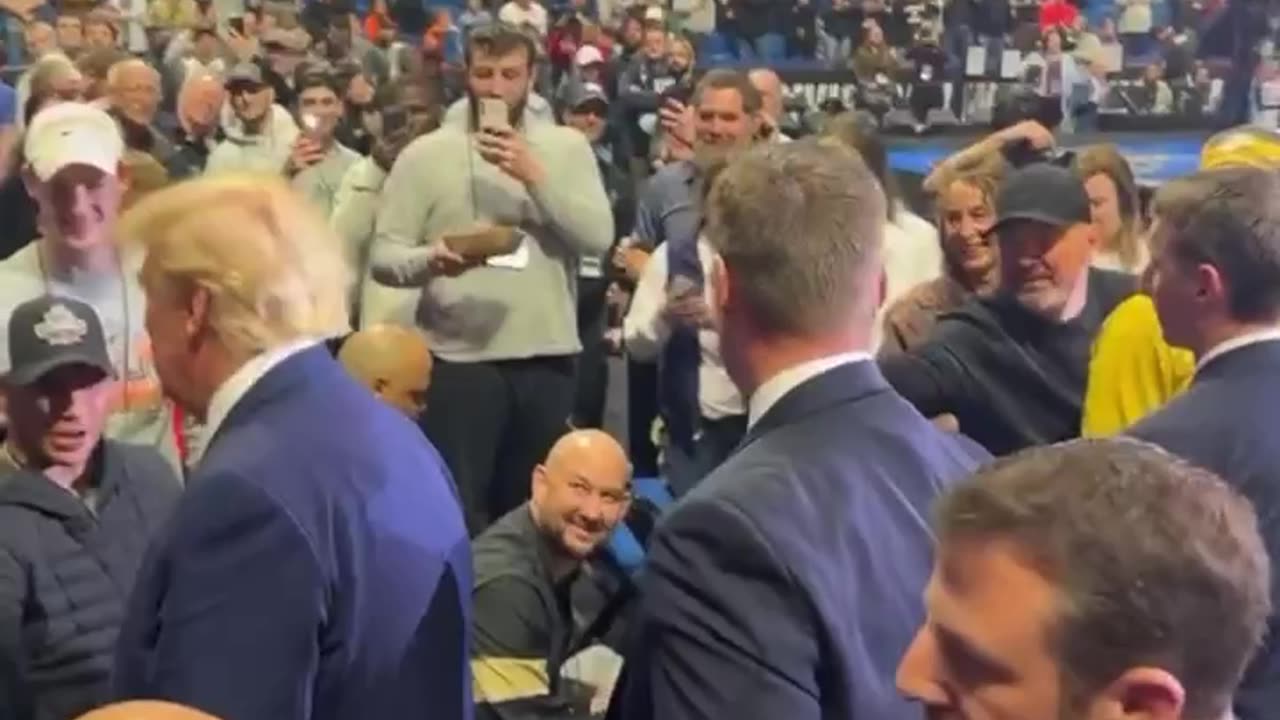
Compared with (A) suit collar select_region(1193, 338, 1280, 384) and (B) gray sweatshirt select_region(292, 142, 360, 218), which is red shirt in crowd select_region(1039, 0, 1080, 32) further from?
(A) suit collar select_region(1193, 338, 1280, 384)

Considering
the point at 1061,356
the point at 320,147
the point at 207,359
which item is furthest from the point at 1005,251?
the point at 320,147

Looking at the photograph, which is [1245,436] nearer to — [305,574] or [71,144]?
[305,574]

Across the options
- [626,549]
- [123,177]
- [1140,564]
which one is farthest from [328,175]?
[1140,564]

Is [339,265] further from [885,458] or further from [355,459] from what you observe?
[885,458]

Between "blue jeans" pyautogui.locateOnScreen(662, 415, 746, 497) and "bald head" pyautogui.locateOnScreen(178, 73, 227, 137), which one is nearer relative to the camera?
"blue jeans" pyautogui.locateOnScreen(662, 415, 746, 497)

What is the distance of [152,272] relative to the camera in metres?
1.89

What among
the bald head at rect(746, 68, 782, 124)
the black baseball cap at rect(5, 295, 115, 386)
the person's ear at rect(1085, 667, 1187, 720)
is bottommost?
the bald head at rect(746, 68, 782, 124)

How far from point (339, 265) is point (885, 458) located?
0.64 meters

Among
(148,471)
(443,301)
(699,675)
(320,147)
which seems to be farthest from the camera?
(320,147)

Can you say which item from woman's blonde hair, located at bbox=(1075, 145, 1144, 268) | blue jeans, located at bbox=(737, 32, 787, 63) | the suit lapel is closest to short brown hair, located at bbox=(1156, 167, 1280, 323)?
the suit lapel

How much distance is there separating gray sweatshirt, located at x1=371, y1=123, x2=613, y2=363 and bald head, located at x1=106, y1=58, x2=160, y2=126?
1701mm

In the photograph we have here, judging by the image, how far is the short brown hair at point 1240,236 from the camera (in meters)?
2.27

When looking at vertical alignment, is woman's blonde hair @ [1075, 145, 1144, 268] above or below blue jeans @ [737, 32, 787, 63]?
above

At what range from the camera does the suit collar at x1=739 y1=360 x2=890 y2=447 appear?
1.73 metres
